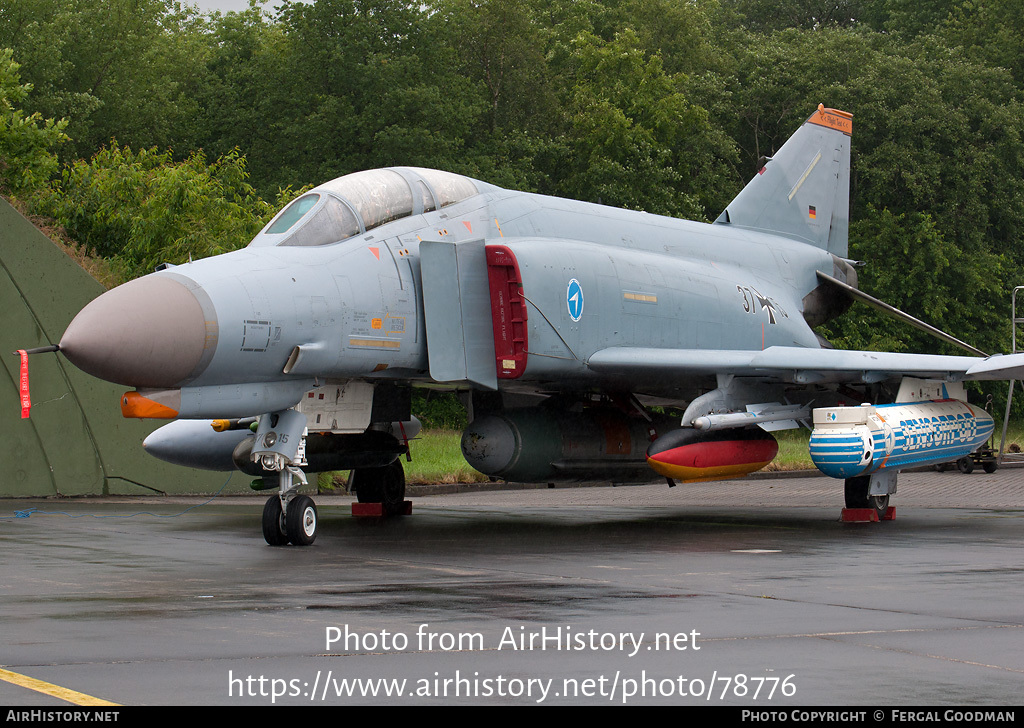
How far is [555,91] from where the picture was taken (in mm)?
50062

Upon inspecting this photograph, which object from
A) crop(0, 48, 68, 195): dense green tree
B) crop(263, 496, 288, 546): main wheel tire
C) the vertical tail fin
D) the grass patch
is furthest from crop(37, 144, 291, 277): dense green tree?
crop(263, 496, 288, 546): main wheel tire

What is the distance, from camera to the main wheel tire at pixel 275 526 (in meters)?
11.1

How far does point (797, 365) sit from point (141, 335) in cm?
652

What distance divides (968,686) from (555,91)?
153ft

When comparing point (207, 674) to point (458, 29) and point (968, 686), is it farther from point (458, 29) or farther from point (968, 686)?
point (458, 29)

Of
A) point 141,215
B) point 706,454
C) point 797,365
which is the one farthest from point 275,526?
point 141,215

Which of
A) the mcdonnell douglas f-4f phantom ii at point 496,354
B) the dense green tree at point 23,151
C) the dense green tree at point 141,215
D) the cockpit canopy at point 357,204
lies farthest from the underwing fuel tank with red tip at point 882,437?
the dense green tree at point 23,151

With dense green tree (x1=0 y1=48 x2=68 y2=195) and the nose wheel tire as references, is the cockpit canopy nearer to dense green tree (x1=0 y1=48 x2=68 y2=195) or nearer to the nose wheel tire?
the nose wheel tire

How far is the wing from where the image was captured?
13.0 m

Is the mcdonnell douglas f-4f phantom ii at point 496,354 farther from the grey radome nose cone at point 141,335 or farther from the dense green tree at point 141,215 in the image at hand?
the dense green tree at point 141,215

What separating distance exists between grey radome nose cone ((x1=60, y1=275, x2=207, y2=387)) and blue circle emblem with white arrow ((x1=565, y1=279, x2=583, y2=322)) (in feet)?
13.5

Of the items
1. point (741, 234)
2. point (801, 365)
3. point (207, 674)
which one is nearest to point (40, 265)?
point (741, 234)

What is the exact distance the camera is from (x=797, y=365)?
511 inches

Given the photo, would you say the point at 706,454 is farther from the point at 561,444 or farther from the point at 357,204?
the point at 357,204
